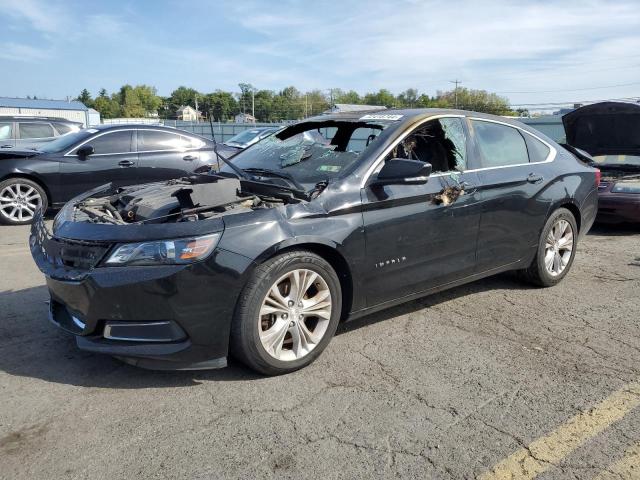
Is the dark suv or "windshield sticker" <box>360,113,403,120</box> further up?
the dark suv

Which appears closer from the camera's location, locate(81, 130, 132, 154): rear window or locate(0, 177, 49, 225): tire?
locate(0, 177, 49, 225): tire

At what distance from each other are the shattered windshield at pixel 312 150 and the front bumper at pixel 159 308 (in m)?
1.08

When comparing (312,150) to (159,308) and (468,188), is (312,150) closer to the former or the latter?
(468,188)

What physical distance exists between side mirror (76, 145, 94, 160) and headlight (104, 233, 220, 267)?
6280mm

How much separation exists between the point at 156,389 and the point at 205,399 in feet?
1.07

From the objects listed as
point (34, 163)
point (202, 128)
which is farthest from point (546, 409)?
point (202, 128)

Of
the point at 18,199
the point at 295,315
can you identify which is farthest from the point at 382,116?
the point at 18,199

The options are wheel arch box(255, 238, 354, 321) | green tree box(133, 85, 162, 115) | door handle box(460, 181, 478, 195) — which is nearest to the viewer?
wheel arch box(255, 238, 354, 321)

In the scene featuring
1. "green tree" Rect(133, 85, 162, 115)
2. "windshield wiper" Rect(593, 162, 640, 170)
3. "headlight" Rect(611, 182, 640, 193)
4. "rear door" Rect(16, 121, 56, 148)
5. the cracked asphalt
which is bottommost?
the cracked asphalt

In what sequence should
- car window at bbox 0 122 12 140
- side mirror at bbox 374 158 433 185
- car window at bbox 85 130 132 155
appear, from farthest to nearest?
car window at bbox 0 122 12 140
car window at bbox 85 130 132 155
side mirror at bbox 374 158 433 185

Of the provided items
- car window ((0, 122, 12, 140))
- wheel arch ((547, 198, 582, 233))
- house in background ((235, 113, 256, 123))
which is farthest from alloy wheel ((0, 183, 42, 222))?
house in background ((235, 113, 256, 123))

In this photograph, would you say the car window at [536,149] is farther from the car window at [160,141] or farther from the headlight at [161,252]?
the car window at [160,141]

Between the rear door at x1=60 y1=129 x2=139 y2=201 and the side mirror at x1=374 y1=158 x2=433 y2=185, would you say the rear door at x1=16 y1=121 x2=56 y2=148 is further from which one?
the side mirror at x1=374 y1=158 x2=433 y2=185

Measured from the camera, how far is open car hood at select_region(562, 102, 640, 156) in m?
8.16
